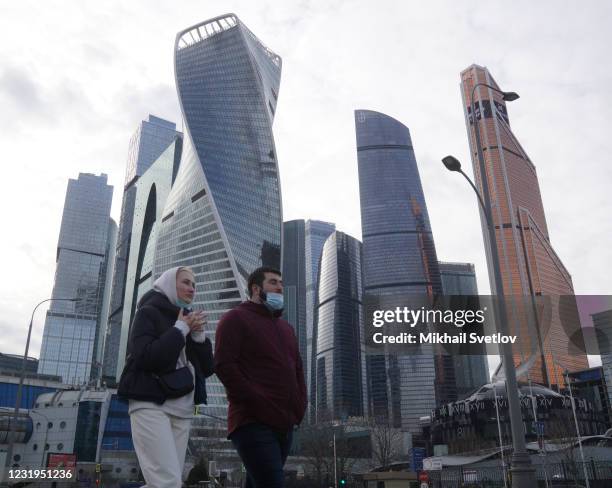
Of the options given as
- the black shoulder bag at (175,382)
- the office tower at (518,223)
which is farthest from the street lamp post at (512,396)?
the office tower at (518,223)

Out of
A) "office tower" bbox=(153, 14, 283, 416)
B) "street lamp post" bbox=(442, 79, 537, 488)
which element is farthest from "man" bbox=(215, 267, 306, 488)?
"office tower" bbox=(153, 14, 283, 416)

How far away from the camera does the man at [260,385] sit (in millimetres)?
3857

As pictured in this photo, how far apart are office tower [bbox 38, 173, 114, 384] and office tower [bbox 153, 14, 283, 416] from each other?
62884 millimetres

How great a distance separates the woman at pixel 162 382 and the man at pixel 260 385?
0.25 metres

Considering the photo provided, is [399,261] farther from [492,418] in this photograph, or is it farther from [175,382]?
[175,382]

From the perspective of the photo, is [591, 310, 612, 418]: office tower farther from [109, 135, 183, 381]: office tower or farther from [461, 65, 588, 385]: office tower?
[109, 135, 183, 381]: office tower

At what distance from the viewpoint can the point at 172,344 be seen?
12.2 feet

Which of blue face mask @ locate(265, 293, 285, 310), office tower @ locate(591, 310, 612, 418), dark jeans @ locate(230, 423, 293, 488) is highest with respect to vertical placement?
office tower @ locate(591, 310, 612, 418)

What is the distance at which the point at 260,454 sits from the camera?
151 inches

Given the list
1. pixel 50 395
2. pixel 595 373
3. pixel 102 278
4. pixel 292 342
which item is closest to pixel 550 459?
pixel 292 342

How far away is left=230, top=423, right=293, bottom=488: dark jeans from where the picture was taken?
12.5ft

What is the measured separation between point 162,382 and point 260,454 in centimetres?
85

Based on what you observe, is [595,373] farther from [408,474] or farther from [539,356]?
[408,474]

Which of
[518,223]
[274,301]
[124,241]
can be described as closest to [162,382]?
[274,301]
